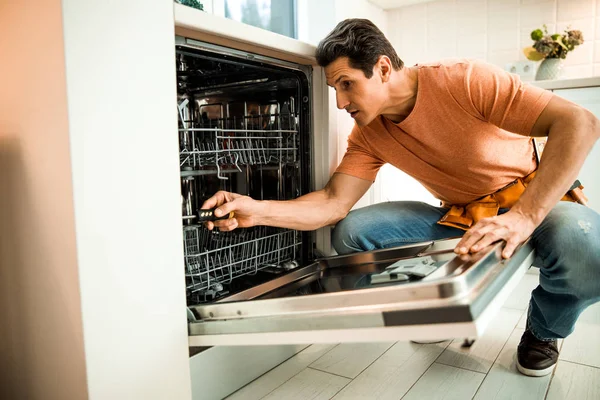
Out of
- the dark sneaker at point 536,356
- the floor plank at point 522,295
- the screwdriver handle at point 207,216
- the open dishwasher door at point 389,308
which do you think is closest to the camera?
the open dishwasher door at point 389,308

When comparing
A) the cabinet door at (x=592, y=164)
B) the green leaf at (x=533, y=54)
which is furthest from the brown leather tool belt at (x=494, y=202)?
the green leaf at (x=533, y=54)

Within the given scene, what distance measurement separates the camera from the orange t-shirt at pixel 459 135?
125 cm

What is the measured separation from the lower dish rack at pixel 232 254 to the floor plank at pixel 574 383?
0.73 m

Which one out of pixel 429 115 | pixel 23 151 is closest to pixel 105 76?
pixel 23 151

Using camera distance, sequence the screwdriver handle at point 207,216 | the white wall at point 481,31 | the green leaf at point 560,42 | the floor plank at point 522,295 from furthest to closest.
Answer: the white wall at point 481,31, the green leaf at point 560,42, the floor plank at point 522,295, the screwdriver handle at point 207,216

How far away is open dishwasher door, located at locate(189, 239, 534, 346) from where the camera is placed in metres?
0.73

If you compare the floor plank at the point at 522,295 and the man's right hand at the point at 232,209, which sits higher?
the man's right hand at the point at 232,209

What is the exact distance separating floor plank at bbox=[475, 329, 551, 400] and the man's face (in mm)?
755

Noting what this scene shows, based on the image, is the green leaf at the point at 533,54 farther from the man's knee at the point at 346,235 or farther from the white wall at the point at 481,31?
the man's knee at the point at 346,235

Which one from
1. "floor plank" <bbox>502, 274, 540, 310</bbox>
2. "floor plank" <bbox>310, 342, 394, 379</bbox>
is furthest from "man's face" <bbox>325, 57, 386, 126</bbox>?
"floor plank" <bbox>502, 274, 540, 310</bbox>

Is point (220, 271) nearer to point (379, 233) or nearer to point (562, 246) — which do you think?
point (379, 233)

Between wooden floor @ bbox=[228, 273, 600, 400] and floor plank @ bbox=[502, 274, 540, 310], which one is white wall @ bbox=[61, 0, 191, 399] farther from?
floor plank @ bbox=[502, 274, 540, 310]

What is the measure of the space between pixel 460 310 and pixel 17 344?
2.83 feet

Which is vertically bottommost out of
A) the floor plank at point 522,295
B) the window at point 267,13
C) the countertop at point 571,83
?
the floor plank at point 522,295
